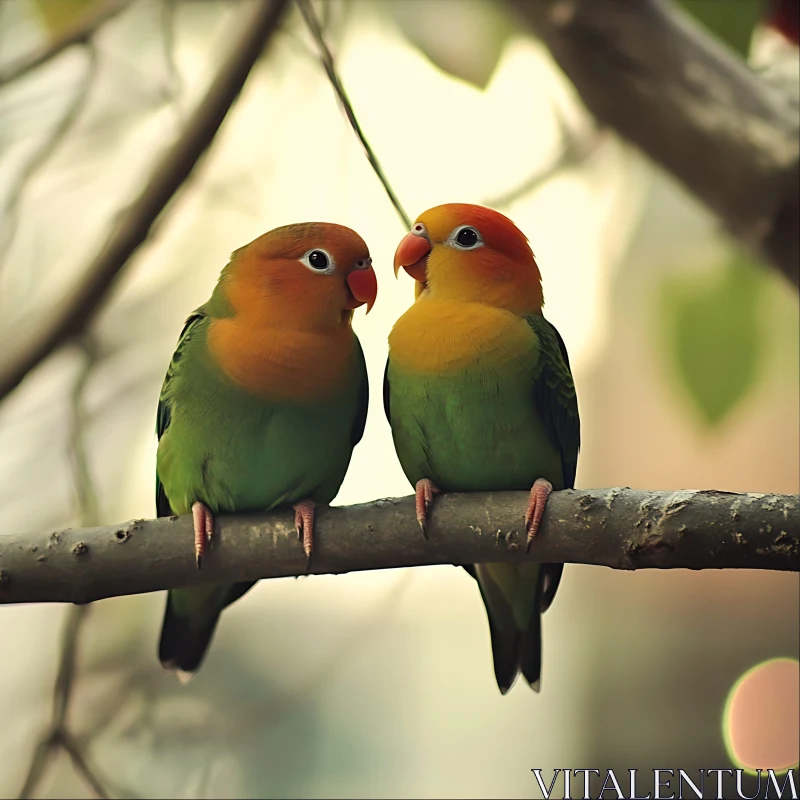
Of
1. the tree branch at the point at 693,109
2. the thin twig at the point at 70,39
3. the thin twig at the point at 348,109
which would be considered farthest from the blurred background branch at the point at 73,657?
the tree branch at the point at 693,109

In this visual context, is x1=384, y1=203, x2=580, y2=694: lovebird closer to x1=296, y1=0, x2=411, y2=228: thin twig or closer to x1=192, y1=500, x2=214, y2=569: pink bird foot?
x1=296, y1=0, x2=411, y2=228: thin twig

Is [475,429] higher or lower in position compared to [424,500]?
higher

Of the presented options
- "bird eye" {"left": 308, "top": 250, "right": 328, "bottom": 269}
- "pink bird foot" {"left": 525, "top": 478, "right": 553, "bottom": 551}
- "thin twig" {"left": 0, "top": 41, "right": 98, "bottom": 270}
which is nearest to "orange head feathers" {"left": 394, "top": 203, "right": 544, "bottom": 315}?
"bird eye" {"left": 308, "top": 250, "right": 328, "bottom": 269}

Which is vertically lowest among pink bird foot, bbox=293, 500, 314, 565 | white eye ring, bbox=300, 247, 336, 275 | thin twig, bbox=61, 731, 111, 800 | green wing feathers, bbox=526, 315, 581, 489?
thin twig, bbox=61, 731, 111, 800

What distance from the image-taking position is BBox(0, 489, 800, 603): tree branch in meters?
0.98

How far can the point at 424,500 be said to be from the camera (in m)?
1.08

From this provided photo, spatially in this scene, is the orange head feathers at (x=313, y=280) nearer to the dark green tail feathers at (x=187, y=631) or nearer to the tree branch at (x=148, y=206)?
the tree branch at (x=148, y=206)

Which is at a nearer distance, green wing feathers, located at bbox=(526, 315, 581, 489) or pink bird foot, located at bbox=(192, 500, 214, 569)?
pink bird foot, located at bbox=(192, 500, 214, 569)

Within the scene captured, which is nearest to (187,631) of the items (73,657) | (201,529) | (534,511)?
(73,657)

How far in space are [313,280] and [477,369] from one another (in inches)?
10.7

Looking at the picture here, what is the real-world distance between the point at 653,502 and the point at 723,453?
41.4 inches

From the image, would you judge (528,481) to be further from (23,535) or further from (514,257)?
(23,535)

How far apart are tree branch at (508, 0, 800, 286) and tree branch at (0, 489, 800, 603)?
54 cm

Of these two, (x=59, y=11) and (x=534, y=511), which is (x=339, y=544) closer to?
(x=534, y=511)
